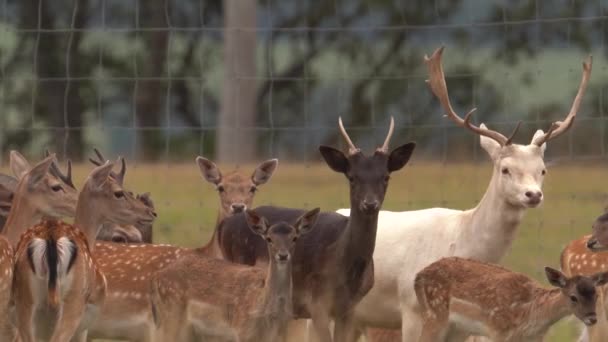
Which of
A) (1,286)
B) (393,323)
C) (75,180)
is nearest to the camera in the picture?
(1,286)

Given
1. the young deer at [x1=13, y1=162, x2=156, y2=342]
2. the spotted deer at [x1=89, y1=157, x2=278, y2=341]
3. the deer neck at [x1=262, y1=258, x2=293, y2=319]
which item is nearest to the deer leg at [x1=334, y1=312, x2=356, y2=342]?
the deer neck at [x1=262, y1=258, x2=293, y2=319]

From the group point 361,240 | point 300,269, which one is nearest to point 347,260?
point 361,240

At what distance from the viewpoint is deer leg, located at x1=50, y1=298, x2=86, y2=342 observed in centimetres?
1070

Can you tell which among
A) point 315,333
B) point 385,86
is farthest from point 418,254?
point 385,86

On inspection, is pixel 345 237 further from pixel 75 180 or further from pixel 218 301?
pixel 75 180

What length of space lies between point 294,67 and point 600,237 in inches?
510

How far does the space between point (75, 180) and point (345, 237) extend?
5.13m

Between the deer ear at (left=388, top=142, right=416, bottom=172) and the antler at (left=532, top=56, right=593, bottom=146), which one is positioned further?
the antler at (left=532, top=56, right=593, bottom=146)

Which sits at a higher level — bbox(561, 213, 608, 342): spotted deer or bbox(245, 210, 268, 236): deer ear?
bbox(245, 210, 268, 236): deer ear

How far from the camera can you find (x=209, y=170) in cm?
1340

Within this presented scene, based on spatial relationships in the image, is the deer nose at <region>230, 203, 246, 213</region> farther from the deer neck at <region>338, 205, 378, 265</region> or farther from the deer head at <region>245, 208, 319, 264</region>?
the deer head at <region>245, 208, 319, 264</region>

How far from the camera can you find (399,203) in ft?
57.5

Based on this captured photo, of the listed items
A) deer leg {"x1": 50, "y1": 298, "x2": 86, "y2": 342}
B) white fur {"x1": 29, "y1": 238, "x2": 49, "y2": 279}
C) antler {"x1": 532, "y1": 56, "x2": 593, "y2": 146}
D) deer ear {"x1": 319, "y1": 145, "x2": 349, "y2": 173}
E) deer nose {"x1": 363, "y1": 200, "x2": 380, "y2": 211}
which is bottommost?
deer leg {"x1": 50, "y1": 298, "x2": 86, "y2": 342}

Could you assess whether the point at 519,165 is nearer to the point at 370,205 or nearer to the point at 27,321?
the point at 370,205
